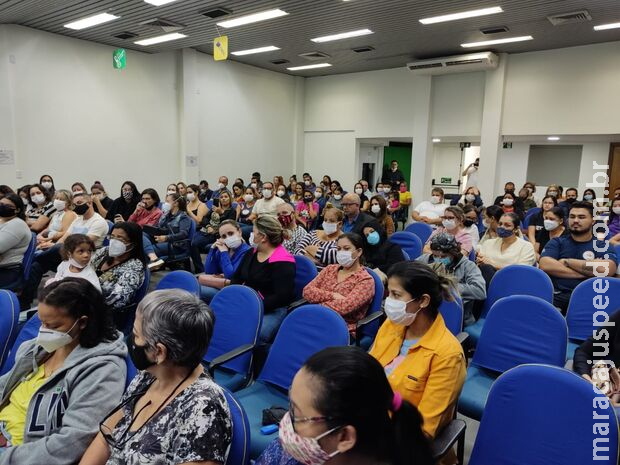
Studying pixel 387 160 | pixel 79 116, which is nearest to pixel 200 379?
pixel 79 116

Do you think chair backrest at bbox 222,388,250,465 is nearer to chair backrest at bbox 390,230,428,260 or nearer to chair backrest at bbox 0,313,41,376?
chair backrest at bbox 0,313,41,376

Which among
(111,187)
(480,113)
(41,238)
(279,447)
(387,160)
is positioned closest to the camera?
(279,447)

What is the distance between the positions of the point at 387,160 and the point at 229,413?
13.1 meters

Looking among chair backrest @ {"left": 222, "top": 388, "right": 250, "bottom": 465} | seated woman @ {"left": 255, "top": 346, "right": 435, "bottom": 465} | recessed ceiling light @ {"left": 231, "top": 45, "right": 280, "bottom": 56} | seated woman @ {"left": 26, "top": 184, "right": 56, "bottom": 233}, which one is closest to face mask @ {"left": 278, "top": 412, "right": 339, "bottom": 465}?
seated woman @ {"left": 255, "top": 346, "right": 435, "bottom": 465}

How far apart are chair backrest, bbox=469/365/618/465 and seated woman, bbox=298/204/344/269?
2.50 metres

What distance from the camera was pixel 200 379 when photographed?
1.39 meters

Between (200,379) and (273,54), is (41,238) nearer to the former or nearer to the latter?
(200,379)

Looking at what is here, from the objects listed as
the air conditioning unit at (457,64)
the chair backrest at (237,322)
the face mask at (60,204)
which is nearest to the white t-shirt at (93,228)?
the face mask at (60,204)

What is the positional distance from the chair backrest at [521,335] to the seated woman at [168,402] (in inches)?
65.8

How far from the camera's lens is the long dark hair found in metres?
1.74

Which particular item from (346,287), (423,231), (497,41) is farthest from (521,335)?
(497,41)

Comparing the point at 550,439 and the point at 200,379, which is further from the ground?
the point at 200,379

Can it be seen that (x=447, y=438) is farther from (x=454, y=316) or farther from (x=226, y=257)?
(x=226, y=257)

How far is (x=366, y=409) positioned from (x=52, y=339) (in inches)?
53.3
